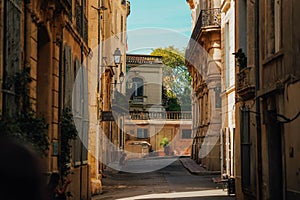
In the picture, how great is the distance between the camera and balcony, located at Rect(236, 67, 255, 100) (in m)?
14.6

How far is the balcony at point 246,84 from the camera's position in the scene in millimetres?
14629

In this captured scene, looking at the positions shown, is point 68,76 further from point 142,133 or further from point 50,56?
point 142,133

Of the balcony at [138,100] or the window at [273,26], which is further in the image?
the balcony at [138,100]

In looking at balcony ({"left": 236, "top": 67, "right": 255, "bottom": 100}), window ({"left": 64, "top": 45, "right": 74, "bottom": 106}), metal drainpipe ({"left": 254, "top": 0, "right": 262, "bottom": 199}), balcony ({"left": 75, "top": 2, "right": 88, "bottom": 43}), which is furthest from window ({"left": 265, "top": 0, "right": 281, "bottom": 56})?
balcony ({"left": 75, "top": 2, "right": 88, "bottom": 43})

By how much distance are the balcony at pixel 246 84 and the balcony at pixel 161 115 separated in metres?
38.4

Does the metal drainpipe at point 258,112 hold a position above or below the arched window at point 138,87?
below

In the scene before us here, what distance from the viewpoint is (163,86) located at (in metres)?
63.8

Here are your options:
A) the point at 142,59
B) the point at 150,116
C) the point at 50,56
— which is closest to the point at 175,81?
the point at 142,59

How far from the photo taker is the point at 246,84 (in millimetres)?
14992

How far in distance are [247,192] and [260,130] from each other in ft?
6.96

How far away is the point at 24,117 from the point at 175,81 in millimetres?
58586

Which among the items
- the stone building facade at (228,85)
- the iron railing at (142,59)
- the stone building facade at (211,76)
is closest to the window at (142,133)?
the iron railing at (142,59)

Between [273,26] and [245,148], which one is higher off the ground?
[273,26]

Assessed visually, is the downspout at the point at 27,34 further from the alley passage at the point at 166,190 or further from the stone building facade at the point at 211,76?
the stone building facade at the point at 211,76
